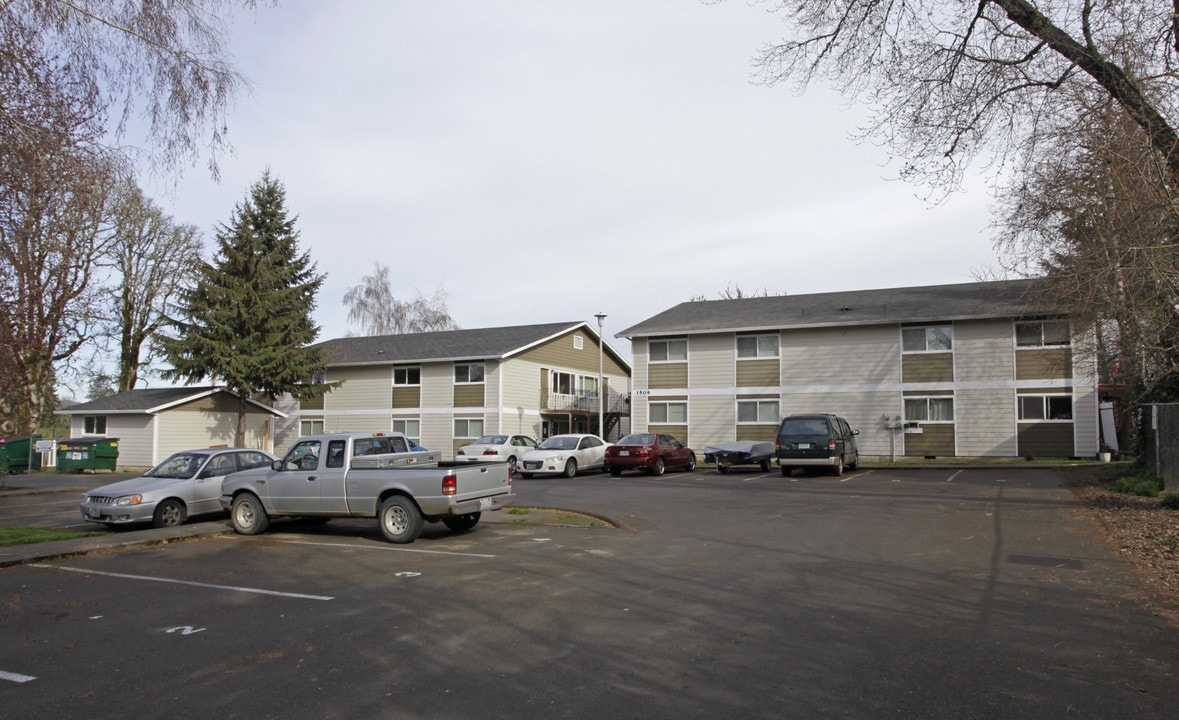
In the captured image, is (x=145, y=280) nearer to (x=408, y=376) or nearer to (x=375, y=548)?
(x=408, y=376)

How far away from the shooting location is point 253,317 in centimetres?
3772

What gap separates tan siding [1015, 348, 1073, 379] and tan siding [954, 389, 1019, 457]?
94 cm

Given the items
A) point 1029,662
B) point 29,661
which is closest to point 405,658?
point 29,661

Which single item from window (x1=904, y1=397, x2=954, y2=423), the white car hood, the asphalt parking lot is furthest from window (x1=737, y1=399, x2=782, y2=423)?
the white car hood

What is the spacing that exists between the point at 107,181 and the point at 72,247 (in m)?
2.77

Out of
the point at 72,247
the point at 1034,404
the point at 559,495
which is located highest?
the point at 72,247

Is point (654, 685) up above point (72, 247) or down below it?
below

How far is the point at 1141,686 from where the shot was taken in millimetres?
5160

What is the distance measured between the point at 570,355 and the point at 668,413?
1024cm

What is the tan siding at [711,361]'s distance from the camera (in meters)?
34.2

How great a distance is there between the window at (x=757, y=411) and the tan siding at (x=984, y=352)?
7.18 metres

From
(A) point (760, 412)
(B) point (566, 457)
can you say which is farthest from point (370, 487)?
(A) point (760, 412)

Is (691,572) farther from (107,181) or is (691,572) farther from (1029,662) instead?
(107,181)

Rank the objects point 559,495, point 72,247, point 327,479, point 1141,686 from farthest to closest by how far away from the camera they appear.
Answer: point 559,495 → point 327,479 → point 72,247 → point 1141,686
